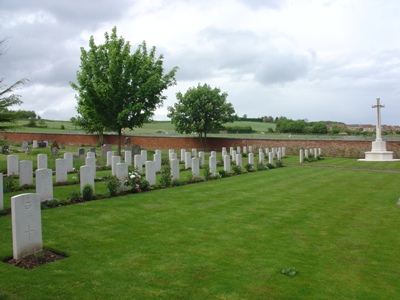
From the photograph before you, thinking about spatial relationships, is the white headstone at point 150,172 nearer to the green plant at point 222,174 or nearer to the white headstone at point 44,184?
the white headstone at point 44,184

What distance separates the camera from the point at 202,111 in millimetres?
39656

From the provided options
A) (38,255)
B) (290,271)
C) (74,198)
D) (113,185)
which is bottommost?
(290,271)

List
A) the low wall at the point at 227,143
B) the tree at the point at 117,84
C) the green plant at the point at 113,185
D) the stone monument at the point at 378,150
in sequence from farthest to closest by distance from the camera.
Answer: the low wall at the point at 227,143 < the stone monument at the point at 378,150 < the tree at the point at 117,84 < the green plant at the point at 113,185

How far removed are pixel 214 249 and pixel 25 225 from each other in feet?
10.6

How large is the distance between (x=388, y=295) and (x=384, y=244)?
8.12 feet

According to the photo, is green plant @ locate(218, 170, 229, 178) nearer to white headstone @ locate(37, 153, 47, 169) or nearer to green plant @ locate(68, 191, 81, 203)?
white headstone @ locate(37, 153, 47, 169)

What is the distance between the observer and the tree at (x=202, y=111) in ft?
129

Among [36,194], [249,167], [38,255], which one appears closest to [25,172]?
[36,194]

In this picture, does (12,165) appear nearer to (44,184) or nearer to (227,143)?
(44,184)

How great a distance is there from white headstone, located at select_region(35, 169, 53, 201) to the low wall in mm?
20512

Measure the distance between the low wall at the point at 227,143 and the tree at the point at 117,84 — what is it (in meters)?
9.20

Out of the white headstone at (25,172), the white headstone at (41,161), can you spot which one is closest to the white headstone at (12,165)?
the white headstone at (41,161)

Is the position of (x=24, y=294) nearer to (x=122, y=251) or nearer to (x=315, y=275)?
(x=122, y=251)

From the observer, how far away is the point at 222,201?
37.3ft
